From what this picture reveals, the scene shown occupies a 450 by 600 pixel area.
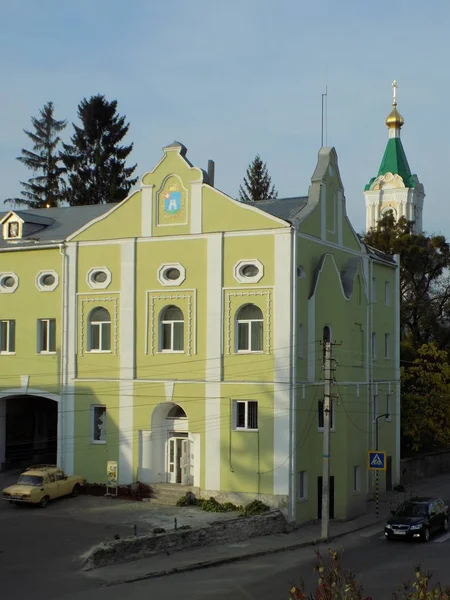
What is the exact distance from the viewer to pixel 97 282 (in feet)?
131

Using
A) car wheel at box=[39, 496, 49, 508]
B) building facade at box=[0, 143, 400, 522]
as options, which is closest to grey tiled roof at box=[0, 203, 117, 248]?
building facade at box=[0, 143, 400, 522]

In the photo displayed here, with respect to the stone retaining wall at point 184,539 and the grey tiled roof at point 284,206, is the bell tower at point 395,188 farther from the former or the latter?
the stone retaining wall at point 184,539

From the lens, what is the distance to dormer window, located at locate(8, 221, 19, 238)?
42719 millimetres

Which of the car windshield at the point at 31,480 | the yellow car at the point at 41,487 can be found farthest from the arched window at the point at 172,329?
the car windshield at the point at 31,480

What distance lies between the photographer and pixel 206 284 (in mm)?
37562

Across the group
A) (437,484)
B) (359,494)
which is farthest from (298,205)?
(437,484)

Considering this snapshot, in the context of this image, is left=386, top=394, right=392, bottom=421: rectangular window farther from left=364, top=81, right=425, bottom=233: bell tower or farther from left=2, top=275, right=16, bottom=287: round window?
left=364, top=81, right=425, bottom=233: bell tower

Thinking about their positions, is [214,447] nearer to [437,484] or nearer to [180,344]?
[180,344]

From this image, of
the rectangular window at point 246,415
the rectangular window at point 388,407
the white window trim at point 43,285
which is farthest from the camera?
the rectangular window at point 388,407

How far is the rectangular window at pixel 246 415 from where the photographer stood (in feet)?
120

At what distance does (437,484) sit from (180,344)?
68.0 ft

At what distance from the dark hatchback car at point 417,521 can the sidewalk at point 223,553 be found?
212cm

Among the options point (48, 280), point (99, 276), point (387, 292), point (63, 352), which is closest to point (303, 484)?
point (63, 352)

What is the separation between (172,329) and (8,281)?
9.11m
